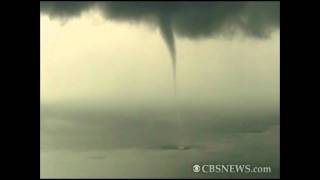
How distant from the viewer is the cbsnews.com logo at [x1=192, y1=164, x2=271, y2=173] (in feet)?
24.5

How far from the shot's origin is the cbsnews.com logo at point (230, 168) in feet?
24.5

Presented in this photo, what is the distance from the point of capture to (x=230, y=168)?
7.46 m

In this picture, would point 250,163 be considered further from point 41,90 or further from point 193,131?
point 41,90
